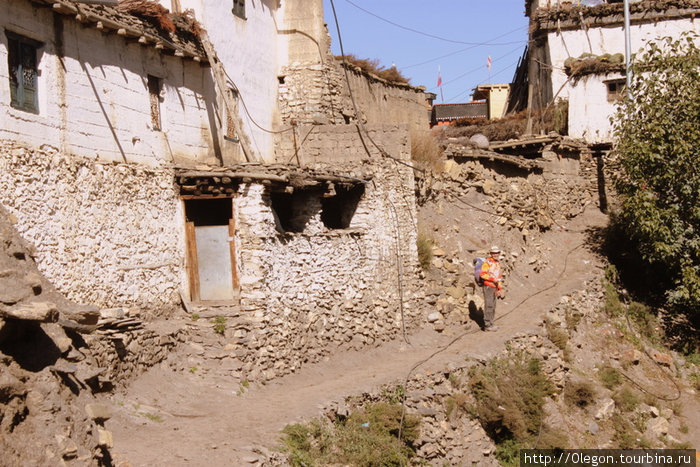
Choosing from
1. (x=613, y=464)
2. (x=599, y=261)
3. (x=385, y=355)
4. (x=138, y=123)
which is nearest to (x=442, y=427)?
(x=385, y=355)

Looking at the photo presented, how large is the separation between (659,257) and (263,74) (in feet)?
31.3

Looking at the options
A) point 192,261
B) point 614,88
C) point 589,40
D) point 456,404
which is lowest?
point 456,404

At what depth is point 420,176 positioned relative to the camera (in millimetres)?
16109

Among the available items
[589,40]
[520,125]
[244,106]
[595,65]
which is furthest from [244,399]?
[589,40]

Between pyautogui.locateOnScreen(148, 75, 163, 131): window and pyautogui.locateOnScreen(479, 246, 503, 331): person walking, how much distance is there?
6.57 metres

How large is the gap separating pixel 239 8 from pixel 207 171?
4973mm

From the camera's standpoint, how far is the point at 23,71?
9.59 metres

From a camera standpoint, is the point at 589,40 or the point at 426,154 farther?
the point at 589,40

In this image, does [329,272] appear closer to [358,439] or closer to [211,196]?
[211,196]

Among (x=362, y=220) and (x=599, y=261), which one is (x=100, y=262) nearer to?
(x=362, y=220)

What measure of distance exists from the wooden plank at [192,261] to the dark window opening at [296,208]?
165 centimetres

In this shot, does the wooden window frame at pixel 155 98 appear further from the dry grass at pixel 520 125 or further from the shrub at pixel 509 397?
the dry grass at pixel 520 125

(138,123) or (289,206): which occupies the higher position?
(138,123)

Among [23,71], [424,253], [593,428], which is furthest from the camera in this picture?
[424,253]
